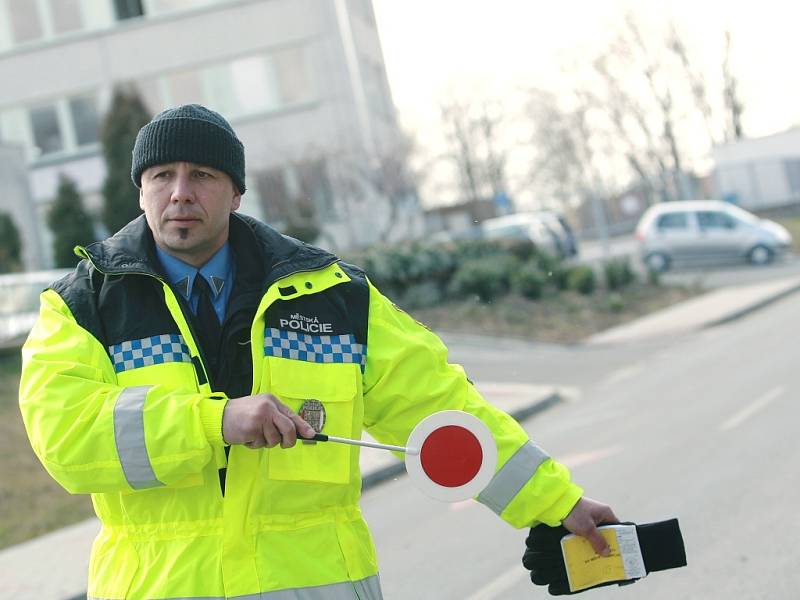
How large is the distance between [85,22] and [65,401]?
120 feet

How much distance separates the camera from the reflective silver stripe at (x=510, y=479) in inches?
131

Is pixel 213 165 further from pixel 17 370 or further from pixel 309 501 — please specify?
pixel 17 370

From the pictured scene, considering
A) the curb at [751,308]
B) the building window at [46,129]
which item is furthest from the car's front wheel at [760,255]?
the building window at [46,129]

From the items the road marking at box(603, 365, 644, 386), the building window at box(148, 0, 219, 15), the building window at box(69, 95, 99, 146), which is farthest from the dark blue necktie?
the building window at box(69, 95, 99, 146)

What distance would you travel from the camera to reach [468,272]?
2444 centimetres

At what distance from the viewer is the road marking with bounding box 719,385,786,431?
36.1ft

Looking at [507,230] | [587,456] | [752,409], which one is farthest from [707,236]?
[587,456]

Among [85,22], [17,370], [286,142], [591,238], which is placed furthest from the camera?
[591,238]

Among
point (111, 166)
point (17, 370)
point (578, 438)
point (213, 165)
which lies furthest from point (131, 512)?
point (111, 166)

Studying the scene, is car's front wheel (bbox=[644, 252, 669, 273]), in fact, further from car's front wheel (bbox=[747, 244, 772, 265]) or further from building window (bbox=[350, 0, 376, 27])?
building window (bbox=[350, 0, 376, 27])

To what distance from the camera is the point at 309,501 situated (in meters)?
2.99

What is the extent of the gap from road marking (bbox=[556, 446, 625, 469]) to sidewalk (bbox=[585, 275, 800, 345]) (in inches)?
420

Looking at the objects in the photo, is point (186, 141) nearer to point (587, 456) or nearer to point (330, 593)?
point (330, 593)

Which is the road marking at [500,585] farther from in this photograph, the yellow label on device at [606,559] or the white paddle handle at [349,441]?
the white paddle handle at [349,441]
